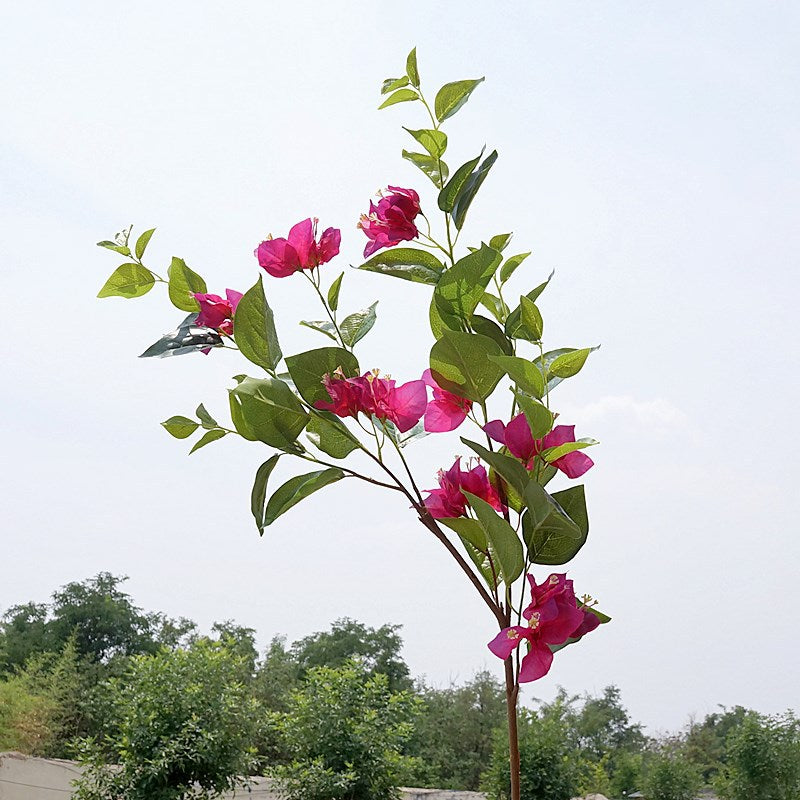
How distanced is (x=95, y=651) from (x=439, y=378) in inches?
383

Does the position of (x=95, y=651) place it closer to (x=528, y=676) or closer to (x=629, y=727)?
(x=629, y=727)

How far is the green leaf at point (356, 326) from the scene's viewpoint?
61cm

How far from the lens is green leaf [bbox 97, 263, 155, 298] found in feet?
2.12

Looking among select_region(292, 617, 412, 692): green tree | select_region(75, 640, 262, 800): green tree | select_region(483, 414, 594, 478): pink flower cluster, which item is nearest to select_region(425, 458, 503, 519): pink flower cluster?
select_region(483, 414, 594, 478): pink flower cluster

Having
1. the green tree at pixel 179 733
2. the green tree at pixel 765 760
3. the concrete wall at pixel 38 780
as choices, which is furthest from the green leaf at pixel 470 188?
the green tree at pixel 765 760

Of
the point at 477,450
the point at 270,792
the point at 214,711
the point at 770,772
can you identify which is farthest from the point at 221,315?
the point at 770,772

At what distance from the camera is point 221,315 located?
614 millimetres

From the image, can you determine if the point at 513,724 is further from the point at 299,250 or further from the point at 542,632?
the point at 299,250

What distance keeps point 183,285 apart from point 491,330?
0.71ft

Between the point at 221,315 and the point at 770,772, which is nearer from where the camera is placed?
the point at 221,315

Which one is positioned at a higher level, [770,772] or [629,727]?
[629,727]

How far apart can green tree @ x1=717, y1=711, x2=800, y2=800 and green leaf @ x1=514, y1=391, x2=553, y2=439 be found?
5613mm

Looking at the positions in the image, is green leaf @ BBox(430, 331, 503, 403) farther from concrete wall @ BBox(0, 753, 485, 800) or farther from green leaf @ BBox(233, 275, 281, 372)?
concrete wall @ BBox(0, 753, 485, 800)

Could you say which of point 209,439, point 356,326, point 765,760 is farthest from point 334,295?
point 765,760
